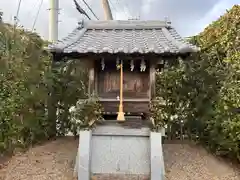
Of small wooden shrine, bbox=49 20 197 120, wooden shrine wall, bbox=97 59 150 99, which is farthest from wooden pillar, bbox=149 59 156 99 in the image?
wooden shrine wall, bbox=97 59 150 99

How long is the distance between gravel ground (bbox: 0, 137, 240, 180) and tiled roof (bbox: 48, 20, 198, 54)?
2573 mm

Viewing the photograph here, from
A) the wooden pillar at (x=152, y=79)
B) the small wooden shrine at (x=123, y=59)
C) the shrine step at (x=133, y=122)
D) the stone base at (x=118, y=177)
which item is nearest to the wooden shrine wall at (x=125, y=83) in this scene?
the small wooden shrine at (x=123, y=59)

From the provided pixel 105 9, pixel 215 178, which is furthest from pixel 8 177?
pixel 105 9

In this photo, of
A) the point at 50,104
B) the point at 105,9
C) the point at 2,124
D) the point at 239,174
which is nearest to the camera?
the point at 239,174

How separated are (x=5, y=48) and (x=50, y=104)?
7.37 feet

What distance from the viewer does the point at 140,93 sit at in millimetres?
7633

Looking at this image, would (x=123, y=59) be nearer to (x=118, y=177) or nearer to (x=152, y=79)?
(x=152, y=79)

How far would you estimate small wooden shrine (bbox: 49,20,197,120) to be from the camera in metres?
6.86

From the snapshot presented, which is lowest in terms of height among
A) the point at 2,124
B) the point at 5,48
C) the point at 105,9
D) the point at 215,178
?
the point at 215,178

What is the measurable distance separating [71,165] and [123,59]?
263cm

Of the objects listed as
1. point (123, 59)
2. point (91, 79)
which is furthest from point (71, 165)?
point (123, 59)

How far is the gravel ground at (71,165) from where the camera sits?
6902 mm

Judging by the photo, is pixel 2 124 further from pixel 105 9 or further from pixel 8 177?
pixel 105 9

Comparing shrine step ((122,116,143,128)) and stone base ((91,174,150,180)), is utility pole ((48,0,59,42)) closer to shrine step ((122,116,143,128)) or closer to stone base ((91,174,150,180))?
shrine step ((122,116,143,128))
